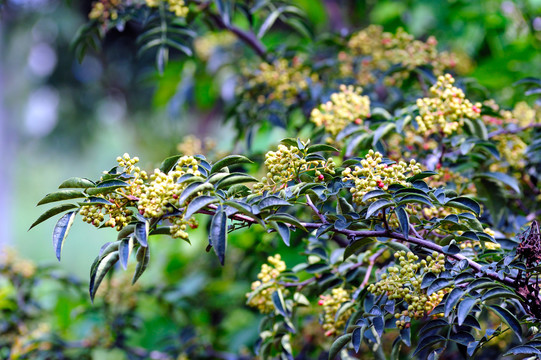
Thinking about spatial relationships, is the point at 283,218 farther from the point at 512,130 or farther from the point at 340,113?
the point at 512,130

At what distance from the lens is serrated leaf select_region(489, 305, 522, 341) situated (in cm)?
88

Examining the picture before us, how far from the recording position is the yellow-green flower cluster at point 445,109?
4.01ft

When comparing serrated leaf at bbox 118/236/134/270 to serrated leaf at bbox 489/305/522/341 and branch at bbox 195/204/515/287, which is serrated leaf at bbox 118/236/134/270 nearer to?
branch at bbox 195/204/515/287

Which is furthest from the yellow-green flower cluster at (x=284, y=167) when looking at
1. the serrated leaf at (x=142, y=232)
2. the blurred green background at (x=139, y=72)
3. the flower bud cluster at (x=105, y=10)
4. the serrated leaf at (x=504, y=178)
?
the blurred green background at (x=139, y=72)

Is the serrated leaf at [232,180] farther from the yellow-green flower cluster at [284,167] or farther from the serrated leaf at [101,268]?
the serrated leaf at [101,268]

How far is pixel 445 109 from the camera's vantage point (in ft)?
4.09

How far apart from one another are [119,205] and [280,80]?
3.24ft

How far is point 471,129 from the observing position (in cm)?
135

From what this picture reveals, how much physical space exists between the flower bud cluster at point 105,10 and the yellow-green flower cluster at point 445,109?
3.32 ft

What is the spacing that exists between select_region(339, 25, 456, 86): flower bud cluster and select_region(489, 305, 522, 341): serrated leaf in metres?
0.91

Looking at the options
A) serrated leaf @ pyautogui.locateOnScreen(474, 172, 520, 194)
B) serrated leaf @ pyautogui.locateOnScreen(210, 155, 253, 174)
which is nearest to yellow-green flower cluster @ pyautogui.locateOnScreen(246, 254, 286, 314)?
serrated leaf @ pyautogui.locateOnScreen(210, 155, 253, 174)

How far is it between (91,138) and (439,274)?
8.69m

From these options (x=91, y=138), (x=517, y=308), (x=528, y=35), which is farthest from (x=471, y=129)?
(x=91, y=138)

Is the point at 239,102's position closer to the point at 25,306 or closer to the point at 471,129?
the point at 471,129
